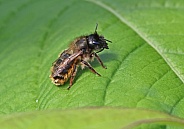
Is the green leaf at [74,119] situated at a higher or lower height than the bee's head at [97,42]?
lower

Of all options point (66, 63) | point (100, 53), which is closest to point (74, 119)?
point (66, 63)

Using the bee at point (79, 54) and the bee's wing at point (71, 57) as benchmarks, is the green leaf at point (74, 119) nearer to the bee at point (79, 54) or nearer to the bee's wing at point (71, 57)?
the bee at point (79, 54)

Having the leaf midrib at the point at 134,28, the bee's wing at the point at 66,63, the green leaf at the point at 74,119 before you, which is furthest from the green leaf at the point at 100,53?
the green leaf at the point at 74,119

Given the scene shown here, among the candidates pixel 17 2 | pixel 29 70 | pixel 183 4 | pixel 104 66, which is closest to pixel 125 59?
pixel 104 66

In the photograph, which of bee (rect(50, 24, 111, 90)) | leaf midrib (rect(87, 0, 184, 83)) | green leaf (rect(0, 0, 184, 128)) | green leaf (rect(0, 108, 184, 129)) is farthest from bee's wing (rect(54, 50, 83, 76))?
green leaf (rect(0, 108, 184, 129))

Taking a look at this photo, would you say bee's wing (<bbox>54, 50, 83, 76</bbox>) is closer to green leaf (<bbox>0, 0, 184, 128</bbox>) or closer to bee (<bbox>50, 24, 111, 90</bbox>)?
bee (<bbox>50, 24, 111, 90</bbox>)
